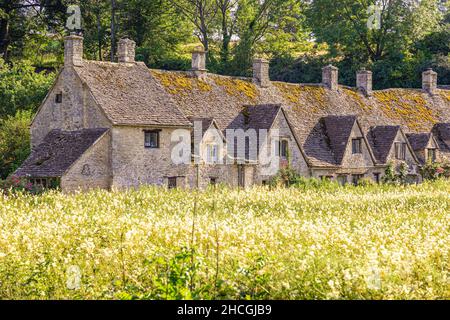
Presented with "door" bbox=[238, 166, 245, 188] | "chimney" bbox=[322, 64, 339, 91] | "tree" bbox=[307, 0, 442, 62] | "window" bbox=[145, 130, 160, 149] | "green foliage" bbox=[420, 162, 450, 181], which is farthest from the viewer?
"tree" bbox=[307, 0, 442, 62]

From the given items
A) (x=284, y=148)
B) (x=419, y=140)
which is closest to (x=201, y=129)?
(x=284, y=148)

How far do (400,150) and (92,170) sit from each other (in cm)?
2307

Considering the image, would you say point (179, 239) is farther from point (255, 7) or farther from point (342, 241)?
point (255, 7)

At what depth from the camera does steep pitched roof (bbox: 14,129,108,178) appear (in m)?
41.7

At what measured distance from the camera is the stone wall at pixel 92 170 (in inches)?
1625

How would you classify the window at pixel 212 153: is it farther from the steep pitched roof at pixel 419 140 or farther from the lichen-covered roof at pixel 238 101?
the steep pitched roof at pixel 419 140

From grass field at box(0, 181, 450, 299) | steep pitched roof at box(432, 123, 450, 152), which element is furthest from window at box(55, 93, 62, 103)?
steep pitched roof at box(432, 123, 450, 152)

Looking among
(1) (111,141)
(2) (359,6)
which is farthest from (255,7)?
(1) (111,141)

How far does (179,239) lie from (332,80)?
41688mm

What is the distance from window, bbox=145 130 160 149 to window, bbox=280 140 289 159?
27.0 feet

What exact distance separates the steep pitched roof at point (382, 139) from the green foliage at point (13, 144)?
21.5 metres

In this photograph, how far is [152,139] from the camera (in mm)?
44812

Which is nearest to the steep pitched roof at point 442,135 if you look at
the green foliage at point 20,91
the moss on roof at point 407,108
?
the moss on roof at point 407,108

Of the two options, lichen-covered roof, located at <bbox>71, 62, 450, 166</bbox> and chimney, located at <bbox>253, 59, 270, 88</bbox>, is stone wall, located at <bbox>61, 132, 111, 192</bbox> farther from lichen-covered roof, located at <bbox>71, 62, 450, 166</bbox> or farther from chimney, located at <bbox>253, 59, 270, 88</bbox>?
chimney, located at <bbox>253, 59, 270, 88</bbox>
